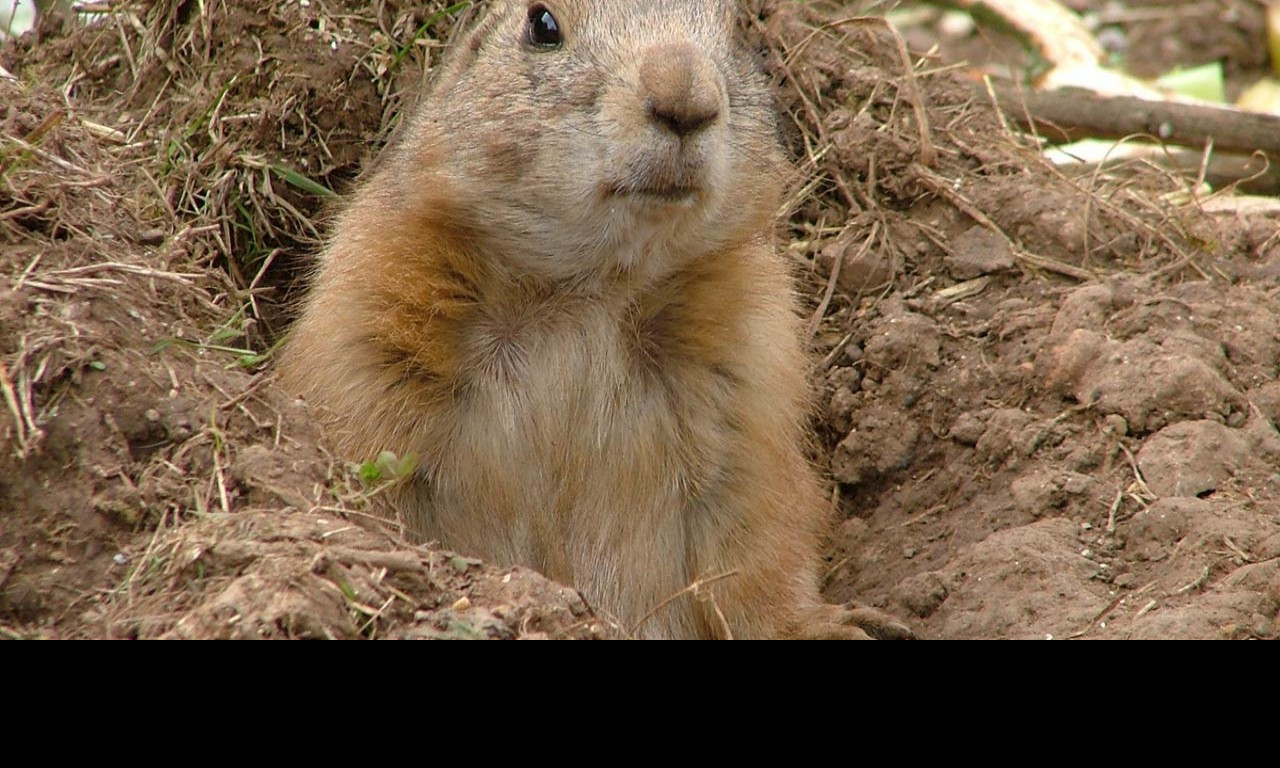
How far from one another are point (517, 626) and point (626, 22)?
201 centimetres

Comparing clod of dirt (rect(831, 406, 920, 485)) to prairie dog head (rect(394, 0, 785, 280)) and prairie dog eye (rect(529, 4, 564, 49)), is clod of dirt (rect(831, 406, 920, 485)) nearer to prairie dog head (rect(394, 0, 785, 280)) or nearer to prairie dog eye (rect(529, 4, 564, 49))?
prairie dog head (rect(394, 0, 785, 280))

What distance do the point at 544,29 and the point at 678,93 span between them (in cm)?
86

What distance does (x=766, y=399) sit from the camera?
4914mm

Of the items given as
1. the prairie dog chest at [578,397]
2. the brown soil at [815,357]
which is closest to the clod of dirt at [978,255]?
the brown soil at [815,357]

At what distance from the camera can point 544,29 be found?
4590 millimetres

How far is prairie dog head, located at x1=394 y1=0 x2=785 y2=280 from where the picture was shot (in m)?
4.03

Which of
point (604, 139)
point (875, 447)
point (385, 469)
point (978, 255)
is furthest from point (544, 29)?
point (978, 255)

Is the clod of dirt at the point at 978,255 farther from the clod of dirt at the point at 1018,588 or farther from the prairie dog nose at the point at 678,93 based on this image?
the prairie dog nose at the point at 678,93

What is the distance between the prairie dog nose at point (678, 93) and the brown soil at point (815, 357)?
132 centimetres

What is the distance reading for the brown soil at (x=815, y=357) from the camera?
11.7 feet

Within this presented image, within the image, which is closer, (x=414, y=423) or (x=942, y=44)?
(x=414, y=423)

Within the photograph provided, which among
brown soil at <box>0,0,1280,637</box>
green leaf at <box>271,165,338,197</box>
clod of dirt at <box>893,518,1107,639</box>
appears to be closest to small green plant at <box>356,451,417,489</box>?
brown soil at <box>0,0,1280,637</box>

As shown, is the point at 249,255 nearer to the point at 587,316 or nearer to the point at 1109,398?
the point at 587,316
